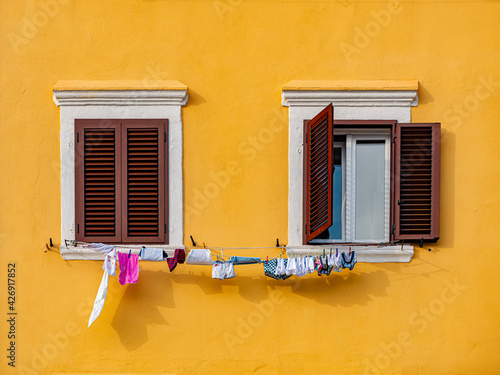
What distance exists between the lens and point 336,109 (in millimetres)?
5453

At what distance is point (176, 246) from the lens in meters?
5.41

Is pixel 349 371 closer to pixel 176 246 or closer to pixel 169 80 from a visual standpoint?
pixel 176 246

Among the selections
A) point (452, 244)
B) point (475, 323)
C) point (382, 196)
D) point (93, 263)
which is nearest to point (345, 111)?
point (382, 196)

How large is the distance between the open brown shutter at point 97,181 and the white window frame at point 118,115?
0.23 feet

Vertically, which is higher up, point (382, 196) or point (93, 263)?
point (382, 196)

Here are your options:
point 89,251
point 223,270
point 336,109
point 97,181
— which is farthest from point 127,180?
point 336,109

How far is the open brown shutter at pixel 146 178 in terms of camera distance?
542 centimetres

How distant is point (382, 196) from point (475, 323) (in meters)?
1.60

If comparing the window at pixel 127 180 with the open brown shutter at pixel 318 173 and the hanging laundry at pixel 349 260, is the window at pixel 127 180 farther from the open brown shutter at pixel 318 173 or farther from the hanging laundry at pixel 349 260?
the hanging laundry at pixel 349 260

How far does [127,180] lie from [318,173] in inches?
77.0

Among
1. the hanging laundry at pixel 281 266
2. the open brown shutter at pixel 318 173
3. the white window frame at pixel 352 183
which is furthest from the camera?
the white window frame at pixel 352 183

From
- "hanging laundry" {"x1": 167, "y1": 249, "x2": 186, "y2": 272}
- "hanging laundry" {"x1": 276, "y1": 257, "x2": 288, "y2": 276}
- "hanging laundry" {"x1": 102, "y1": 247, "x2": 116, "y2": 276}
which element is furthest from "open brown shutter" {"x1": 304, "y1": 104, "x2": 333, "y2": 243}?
"hanging laundry" {"x1": 102, "y1": 247, "x2": 116, "y2": 276}

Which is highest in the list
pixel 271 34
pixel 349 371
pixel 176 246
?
pixel 271 34

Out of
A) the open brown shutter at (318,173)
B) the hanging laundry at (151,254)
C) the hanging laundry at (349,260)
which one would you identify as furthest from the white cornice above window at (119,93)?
the hanging laundry at (349,260)
